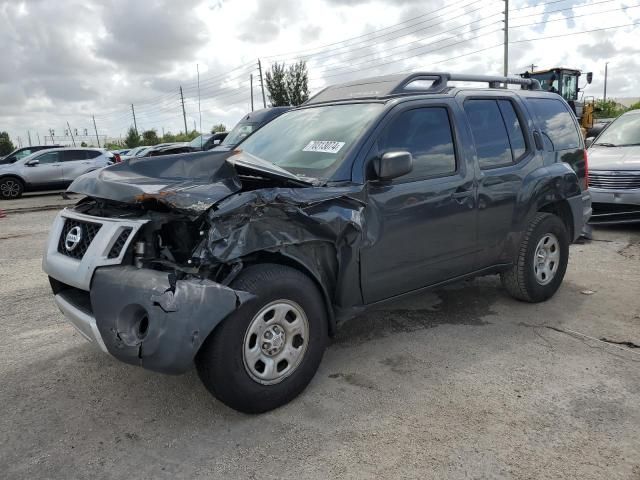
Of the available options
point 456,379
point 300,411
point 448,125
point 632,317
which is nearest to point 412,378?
point 456,379

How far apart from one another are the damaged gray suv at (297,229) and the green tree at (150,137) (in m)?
64.6

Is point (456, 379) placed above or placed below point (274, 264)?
below

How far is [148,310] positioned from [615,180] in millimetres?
7458

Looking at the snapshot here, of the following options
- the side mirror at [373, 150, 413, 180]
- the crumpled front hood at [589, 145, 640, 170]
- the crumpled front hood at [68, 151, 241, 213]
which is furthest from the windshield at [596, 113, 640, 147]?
the crumpled front hood at [68, 151, 241, 213]

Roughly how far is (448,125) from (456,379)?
1873 millimetres

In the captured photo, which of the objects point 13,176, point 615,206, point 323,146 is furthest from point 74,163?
point 323,146

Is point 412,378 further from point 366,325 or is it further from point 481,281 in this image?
point 481,281

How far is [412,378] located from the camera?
11.4 ft

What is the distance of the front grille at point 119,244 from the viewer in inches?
113

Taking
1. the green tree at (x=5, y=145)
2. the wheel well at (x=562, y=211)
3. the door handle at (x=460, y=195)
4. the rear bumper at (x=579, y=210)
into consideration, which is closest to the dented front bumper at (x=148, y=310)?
the door handle at (x=460, y=195)

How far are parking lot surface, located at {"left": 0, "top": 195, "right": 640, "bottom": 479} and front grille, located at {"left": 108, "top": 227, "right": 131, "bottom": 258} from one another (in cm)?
98

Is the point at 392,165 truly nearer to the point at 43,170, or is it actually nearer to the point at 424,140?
the point at 424,140

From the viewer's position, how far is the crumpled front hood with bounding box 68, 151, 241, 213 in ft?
9.08

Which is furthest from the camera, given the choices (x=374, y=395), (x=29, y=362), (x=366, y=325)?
(x=366, y=325)
